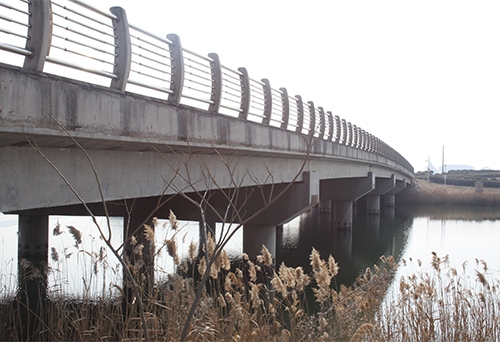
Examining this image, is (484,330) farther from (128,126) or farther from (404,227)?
(404,227)

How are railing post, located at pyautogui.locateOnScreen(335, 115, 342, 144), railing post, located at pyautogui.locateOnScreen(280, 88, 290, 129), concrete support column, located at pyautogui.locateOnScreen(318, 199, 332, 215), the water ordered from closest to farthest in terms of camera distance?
railing post, located at pyautogui.locateOnScreen(280, 88, 290, 129) → the water → railing post, located at pyautogui.locateOnScreen(335, 115, 342, 144) → concrete support column, located at pyautogui.locateOnScreen(318, 199, 332, 215)

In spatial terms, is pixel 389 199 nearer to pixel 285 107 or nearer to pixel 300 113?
pixel 300 113

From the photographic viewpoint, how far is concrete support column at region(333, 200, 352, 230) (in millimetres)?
31625

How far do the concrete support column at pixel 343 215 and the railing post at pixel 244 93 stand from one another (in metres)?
21.3

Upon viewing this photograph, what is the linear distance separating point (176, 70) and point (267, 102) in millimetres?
4887

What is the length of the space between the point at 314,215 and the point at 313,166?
2597 centimetres

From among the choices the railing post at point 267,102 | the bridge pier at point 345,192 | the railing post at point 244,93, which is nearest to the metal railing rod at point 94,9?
the railing post at point 244,93

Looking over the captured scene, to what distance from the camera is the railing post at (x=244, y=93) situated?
11.1 metres

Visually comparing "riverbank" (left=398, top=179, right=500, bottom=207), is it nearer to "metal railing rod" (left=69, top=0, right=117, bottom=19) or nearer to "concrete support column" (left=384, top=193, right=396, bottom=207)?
"concrete support column" (left=384, top=193, right=396, bottom=207)

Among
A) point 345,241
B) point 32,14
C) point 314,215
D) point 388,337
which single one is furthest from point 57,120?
point 314,215

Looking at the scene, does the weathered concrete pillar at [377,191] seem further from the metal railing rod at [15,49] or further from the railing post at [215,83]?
the metal railing rod at [15,49]

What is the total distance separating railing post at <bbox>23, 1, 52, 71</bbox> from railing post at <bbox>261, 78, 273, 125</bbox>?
755cm

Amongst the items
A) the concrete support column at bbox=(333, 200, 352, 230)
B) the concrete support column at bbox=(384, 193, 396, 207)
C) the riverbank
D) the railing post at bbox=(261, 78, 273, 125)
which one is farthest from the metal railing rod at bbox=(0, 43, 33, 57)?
the concrete support column at bbox=(384, 193, 396, 207)

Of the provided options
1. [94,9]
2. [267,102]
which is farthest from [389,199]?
[94,9]
